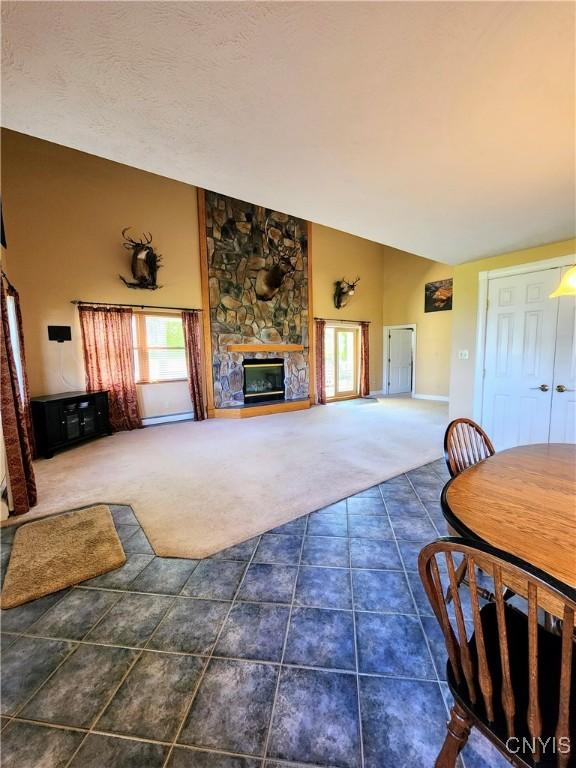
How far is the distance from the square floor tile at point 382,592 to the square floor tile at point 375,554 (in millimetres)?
56

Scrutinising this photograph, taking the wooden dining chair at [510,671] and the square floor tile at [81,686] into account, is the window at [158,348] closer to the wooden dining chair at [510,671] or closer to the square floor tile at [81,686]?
the square floor tile at [81,686]

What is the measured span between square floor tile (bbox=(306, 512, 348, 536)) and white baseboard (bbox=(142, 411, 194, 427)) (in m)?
3.97

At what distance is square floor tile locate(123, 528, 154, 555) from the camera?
6.43ft

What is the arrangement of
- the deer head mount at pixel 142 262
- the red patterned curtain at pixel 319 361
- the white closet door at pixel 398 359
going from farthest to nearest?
the white closet door at pixel 398 359 < the red patterned curtain at pixel 319 361 < the deer head mount at pixel 142 262

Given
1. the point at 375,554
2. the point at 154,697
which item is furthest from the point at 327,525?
the point at 154,697

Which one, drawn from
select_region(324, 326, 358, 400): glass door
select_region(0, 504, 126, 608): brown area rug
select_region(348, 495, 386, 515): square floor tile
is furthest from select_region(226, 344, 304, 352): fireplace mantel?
select_region(348, 495, 386, 515): square floor tile

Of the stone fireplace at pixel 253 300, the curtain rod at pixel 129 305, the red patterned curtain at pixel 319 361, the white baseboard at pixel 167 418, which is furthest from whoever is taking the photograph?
the red patterned curtain at pixel 319 361

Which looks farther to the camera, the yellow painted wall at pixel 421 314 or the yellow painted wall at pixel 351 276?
the yellow painted wall at pixel 421 314

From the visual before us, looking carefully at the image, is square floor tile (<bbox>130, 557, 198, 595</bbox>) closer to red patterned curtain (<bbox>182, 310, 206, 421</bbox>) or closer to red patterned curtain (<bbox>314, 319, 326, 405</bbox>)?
red patterned curtain (<bbox>182, 310, 206, 421</bbox>)

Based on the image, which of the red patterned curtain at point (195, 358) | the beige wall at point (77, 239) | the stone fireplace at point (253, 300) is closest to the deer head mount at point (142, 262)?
the beige wall at point (77, 239)

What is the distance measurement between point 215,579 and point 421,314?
305 inches

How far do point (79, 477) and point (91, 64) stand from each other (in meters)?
3.24

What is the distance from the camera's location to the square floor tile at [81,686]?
3.49 feet

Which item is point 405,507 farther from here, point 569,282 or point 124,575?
point 124,575
